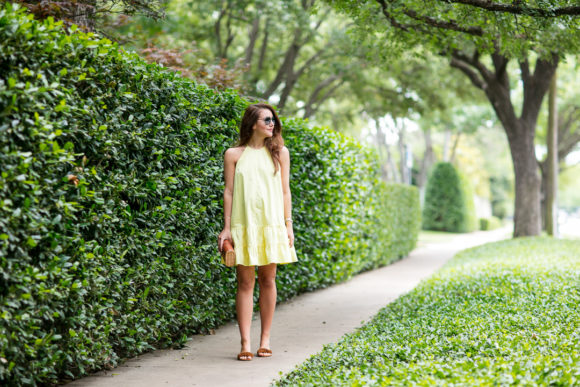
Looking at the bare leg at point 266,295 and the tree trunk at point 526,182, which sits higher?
the tree trunk at point 526,182

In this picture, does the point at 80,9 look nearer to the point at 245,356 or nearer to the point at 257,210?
the point at 257,210

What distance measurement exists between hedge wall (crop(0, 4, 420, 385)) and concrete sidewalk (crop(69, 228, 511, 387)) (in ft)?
0.66

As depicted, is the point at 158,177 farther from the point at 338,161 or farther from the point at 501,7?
the point at 338,161

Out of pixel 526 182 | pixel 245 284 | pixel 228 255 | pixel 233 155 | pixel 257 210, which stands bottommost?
pixel 245 284

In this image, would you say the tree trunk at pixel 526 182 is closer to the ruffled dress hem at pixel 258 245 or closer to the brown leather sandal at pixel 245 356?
the ruffled dress hem at pixel 258 245

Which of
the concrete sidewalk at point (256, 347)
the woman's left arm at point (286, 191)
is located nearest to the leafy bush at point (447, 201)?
the concrete sidewalk at point (256, 347)

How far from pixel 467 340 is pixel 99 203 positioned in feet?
10.9

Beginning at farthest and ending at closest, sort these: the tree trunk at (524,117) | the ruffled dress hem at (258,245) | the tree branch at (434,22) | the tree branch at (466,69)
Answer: the tree trunk at (524,117), the tree branch at (466,69), the tree branch at (434,22), the ruffled dress hem at (258,245)

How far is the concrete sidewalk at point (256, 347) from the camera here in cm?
446

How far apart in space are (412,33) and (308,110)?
1014cm

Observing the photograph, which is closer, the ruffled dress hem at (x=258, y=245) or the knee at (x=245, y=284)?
the ruffled dress hem at (x=258, y=245)

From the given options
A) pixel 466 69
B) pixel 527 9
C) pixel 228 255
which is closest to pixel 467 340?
pixel 228 255

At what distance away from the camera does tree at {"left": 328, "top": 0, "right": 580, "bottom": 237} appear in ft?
22.8

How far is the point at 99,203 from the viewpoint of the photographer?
164 inches
